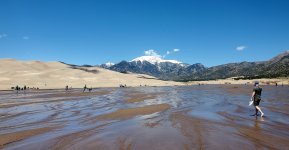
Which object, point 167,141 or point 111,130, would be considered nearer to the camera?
point 167,141

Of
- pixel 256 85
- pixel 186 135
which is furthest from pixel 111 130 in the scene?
pixel 256 85

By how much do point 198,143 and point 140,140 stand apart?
2.08 meters

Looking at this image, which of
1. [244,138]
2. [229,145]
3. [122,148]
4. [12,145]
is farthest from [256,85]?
[12,145]

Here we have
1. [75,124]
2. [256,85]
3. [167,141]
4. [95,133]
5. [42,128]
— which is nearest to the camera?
[167,141]

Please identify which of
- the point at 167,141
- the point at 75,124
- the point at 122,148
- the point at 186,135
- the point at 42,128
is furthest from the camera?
the point at 75,124

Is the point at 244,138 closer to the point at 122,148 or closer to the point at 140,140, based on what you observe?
the point at 140,140

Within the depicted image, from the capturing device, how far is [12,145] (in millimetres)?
10852

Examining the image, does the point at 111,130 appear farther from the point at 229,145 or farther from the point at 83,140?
the point at 229,145

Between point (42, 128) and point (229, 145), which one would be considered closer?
point (229, 145)

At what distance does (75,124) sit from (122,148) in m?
6.45

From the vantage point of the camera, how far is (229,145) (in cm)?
996

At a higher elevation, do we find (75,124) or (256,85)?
(256,85)

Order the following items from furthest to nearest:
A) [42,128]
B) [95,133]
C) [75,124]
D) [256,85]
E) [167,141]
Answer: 1. [256,85]
2. [75,124]
3. [42,128]
4. [95,133]
5. [167,141]

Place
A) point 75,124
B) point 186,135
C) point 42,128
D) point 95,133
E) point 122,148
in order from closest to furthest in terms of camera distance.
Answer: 1. point 122,148
2. point 186,135
3. point 95,133
4. point 42,128
5. point 75,124
